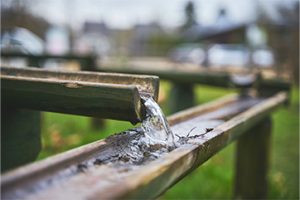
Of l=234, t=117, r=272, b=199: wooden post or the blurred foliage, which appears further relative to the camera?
the blurred foliage

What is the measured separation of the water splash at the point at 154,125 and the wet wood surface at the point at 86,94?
0.10ft

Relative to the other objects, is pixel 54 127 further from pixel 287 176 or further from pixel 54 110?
pixel 54 110

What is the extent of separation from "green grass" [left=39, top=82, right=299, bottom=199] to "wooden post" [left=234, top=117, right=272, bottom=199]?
198 mm

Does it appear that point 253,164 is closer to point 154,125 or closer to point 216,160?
point 216,160

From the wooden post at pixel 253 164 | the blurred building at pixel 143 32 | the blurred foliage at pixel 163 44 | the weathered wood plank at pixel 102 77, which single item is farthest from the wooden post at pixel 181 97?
the blurred building at pixel 143 32

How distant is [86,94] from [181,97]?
2.97 m

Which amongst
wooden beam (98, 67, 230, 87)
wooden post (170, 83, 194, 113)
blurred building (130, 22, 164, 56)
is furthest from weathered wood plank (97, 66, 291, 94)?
blurred building (130, 22, 164, 56)

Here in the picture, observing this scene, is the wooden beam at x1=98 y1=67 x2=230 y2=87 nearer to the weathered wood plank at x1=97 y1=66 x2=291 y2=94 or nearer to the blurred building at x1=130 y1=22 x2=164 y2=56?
the weathered wood plank at x1=97 y1=66 x2=291 y2=94

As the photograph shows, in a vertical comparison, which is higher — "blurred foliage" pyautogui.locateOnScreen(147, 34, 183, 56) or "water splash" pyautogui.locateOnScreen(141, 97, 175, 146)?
"blurred foliage" pyautogui.locateOnScreen(147, 34, 183, 56)

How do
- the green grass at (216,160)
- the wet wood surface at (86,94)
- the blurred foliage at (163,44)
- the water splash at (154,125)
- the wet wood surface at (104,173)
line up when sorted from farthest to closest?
the blurred foliage at (163,44)
the green grass at (216,160)
the water splash at (154,125)
the wet wood surface at (86,94)
the wet wood surface at (104,173)

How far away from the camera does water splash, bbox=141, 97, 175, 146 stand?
1.33 m

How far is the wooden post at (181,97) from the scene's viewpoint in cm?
415

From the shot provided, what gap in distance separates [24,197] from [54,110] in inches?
21.9

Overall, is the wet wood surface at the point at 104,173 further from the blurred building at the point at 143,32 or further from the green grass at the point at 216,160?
the blurred building at the point at 143,32
